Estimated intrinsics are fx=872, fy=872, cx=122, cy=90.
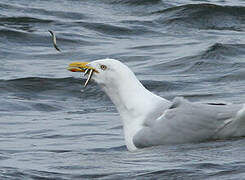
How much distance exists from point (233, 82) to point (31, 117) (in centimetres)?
293

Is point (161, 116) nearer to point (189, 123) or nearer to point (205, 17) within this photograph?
point (189, 123)

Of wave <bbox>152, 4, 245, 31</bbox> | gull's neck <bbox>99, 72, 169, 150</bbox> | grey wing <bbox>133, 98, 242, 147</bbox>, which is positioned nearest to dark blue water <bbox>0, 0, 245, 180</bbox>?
wave <bbox>152, 4, 245, 31</bbox>

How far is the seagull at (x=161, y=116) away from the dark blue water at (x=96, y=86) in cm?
13

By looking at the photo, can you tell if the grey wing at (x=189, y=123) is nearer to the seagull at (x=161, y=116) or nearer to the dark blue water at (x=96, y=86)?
the seagull at (x=161, y=116)

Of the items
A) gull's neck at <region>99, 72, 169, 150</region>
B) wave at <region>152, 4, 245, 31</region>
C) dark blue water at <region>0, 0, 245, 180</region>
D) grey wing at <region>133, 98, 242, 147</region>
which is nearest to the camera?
dark blue water at <region>0, 0, 245, 180</region>

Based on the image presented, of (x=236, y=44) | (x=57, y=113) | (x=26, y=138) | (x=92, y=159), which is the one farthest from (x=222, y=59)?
(x=92, y=159)

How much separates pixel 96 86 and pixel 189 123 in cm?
438

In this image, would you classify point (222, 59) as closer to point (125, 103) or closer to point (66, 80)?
point (66, 80)

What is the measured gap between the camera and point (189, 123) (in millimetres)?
7062

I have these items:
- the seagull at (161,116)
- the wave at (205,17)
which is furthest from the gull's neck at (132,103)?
the wave at (205,17)

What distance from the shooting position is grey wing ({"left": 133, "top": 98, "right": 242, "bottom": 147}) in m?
6.98

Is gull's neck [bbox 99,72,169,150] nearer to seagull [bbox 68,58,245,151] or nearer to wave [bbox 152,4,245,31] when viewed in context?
seagull [bbox 68,58,245,151]

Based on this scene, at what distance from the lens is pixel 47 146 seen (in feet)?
25.8

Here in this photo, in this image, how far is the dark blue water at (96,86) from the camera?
249 inches
